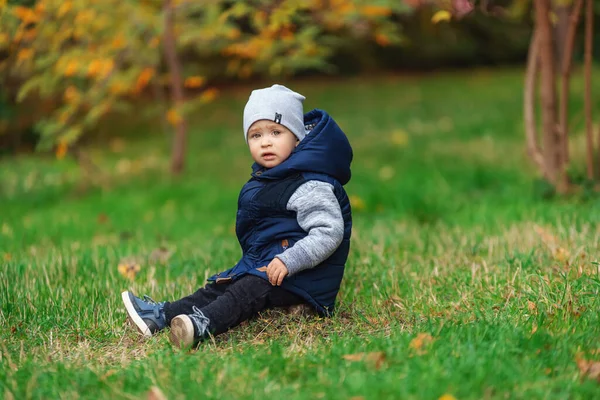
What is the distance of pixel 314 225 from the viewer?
326 centimetres

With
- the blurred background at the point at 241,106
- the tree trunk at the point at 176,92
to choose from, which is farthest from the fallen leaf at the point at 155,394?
the tree trunk at the point at 176,92

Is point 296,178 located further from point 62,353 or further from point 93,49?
point 93,49

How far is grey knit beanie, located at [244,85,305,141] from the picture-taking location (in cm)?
341

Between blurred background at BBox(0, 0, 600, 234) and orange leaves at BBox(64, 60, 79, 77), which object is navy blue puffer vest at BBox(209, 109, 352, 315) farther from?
orange leaves at BBox(64, 60, 79, 77)

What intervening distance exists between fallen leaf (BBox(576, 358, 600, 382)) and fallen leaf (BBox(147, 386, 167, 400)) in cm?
143

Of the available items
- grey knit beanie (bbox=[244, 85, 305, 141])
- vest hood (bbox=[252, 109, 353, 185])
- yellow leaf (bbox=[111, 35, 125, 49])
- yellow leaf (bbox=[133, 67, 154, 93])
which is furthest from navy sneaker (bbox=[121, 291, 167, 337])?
yellow leaf (bbox=[133, 67, 154, 93])

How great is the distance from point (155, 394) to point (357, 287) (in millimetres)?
1720

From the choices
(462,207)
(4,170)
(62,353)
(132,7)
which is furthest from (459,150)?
(62,353)

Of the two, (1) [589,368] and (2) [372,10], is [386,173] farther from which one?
(1) [589,368]

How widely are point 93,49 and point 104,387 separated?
19.2 feet

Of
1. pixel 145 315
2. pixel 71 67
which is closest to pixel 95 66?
pixel 71 67

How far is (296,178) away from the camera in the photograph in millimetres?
3369

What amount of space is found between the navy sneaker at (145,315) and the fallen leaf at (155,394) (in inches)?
33.2

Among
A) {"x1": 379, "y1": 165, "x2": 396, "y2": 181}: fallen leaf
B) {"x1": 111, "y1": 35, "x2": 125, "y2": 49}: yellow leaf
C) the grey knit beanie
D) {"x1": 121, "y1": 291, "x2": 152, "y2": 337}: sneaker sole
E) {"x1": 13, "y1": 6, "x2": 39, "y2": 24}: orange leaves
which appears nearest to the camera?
{"x1": 121, "y1": 291, "x2": 152, "y2": 337}: sneaker sole
